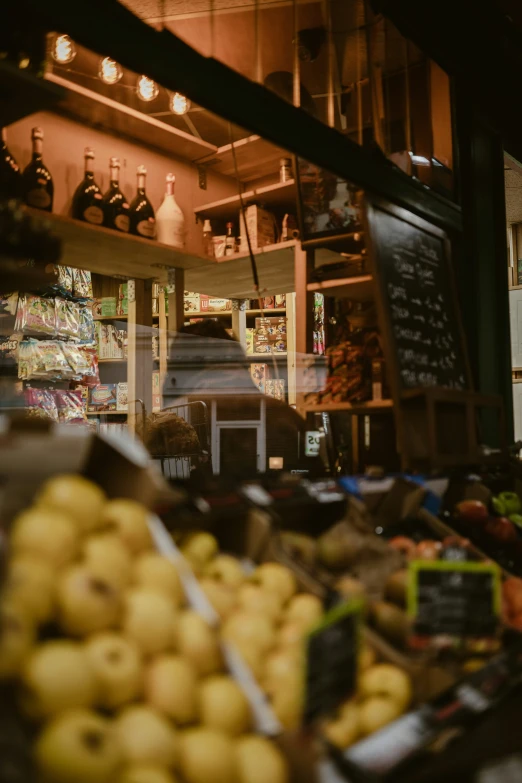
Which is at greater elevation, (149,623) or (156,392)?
(156,392)

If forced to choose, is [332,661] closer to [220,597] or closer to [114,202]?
[220,597]

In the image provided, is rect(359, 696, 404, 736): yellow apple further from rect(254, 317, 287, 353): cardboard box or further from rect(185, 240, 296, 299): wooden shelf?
rect(254, 317, 287, 353): cardboard box

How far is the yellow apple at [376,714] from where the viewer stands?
40.8 inches

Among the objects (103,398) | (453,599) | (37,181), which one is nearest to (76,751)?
(453,599)

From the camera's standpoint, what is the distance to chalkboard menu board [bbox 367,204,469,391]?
7.07 ft

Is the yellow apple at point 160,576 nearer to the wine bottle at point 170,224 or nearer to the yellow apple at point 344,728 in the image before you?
the yellow apple at point 344,728

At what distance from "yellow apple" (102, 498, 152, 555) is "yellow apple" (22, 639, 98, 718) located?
0.79ft

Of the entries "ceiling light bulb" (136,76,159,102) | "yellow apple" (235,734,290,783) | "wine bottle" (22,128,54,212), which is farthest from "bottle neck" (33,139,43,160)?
"yellow apple" (235,734,290,783)

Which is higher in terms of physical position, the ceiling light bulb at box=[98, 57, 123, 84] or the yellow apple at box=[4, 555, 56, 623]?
the ceiling light bulb at box=[98, 57, 123, 84]

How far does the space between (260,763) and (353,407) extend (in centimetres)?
183

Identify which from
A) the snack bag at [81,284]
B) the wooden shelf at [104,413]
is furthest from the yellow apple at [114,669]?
the wooden shelf at [104,413]

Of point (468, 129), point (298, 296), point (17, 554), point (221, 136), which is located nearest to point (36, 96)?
point (17, 554)

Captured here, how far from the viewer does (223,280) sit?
4.60 m

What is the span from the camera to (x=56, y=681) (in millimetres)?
793
